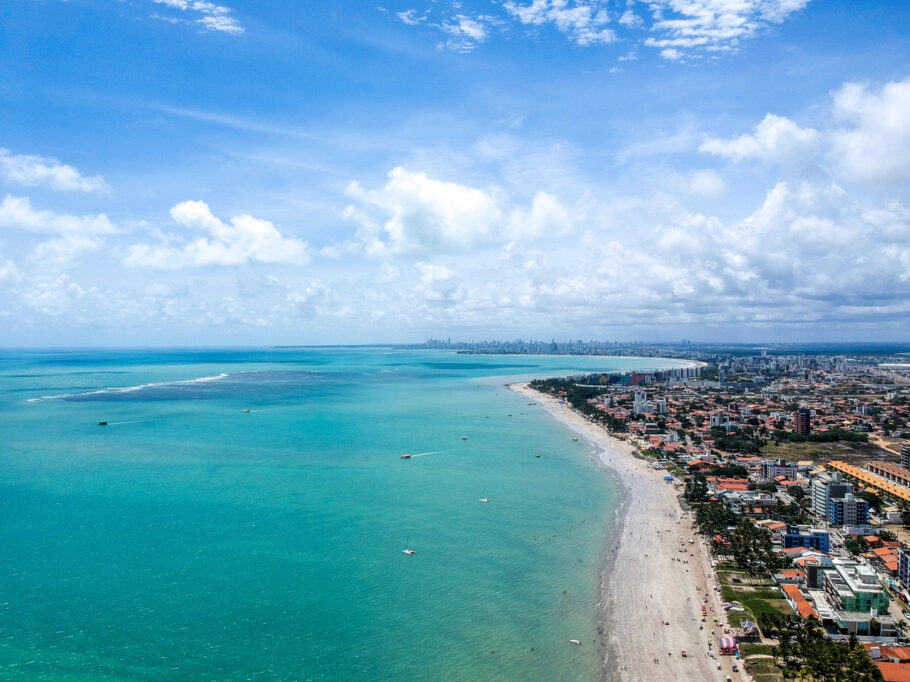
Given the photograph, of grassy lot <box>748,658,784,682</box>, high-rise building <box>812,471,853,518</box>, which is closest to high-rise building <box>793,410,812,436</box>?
high-rise building <box>812,471,853,518</box>

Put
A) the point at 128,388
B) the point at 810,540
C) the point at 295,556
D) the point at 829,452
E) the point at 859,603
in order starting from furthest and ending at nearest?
the point at 128,388, the point at 829,452, the point at 810,540, the point at 295,556, the point at 859,603

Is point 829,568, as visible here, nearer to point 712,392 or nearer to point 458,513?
point 458,513

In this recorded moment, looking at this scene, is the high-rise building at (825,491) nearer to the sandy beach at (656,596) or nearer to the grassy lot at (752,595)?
the sandy beach at (656,596)

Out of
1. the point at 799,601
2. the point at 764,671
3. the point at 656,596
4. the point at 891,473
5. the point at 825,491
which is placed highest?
the point at 825,491

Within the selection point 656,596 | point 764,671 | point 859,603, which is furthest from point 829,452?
point 764,671

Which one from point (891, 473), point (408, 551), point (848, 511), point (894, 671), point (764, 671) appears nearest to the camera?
point (894, 671)

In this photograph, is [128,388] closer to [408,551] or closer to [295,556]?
[295,556]

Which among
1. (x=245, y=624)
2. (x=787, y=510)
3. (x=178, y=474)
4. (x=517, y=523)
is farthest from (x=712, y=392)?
(x=245, y=624)
